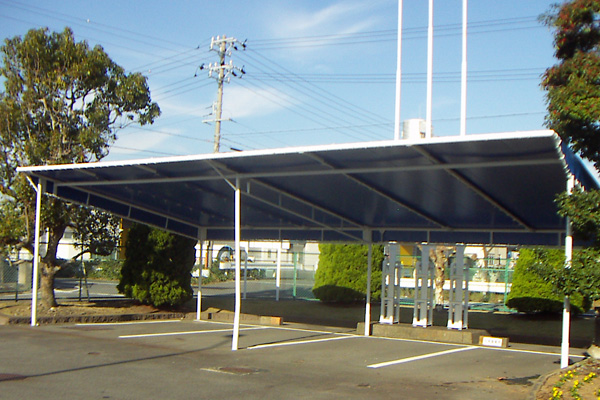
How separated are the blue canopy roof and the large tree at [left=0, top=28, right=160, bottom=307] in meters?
2.16

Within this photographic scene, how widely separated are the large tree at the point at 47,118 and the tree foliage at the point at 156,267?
8.17 ft

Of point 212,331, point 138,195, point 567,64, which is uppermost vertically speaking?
point 567,64

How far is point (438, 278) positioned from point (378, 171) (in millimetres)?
17307

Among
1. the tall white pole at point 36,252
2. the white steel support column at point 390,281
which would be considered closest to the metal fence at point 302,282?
Answer: the white steel support column at point 390,281

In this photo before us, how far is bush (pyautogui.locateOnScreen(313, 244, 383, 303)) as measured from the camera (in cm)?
2462

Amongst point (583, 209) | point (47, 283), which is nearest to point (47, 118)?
point (47, 283)

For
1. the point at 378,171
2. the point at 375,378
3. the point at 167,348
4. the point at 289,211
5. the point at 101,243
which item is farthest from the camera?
the point at 101,243

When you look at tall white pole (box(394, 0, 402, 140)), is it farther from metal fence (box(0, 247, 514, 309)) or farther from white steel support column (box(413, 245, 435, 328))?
metal fence (box(0, 247, 514, 309))

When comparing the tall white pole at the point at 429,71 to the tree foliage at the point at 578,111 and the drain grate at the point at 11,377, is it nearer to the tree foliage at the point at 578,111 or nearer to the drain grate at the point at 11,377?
the tree foliage at the point at 578,111

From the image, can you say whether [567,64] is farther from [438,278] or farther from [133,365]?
[438,278]

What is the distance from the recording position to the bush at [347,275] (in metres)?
24.6

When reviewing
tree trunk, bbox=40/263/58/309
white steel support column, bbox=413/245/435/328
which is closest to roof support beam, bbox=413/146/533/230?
white steel support column, bbox=413/245/435/328

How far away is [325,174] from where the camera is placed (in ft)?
43.0

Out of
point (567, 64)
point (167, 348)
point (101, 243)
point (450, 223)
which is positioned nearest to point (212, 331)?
point (167, 348)
